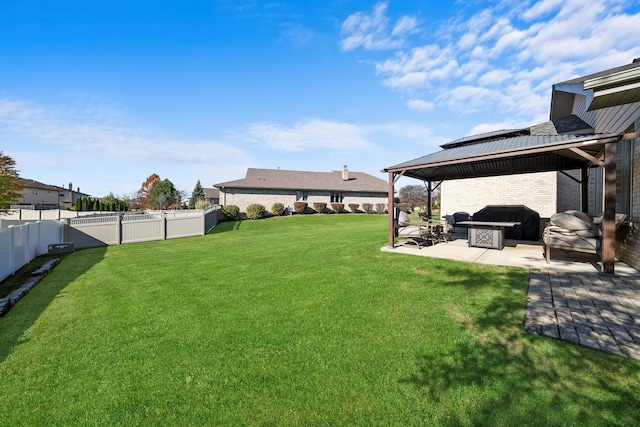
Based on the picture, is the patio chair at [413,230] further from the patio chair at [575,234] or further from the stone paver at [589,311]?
the stone paver at [589,311]

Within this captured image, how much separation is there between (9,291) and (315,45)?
1396cm

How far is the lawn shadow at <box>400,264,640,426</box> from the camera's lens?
211 centimetres

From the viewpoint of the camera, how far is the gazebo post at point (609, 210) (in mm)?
5203

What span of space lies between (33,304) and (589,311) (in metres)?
9.16

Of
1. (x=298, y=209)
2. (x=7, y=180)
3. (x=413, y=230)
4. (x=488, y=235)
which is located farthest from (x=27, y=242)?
(x=298, y=209)

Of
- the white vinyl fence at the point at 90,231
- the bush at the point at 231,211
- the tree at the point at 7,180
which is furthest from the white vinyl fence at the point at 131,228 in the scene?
the bush at the point at 231,211

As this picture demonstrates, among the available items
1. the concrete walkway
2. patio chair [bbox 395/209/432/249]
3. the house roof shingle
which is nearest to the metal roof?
patio chair [bbox 395/209/432/249]

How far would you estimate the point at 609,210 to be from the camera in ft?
17.3

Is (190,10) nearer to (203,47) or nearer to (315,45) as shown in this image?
(203,47)

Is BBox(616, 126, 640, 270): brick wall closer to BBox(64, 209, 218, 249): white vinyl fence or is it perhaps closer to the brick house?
the brick house

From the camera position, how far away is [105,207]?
115ft

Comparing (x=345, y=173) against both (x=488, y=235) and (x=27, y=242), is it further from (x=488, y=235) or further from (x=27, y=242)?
(x=27, y=242)

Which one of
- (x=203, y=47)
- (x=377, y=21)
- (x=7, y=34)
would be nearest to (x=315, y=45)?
(x=377, y=21)

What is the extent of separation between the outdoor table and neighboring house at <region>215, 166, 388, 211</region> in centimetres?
2171
